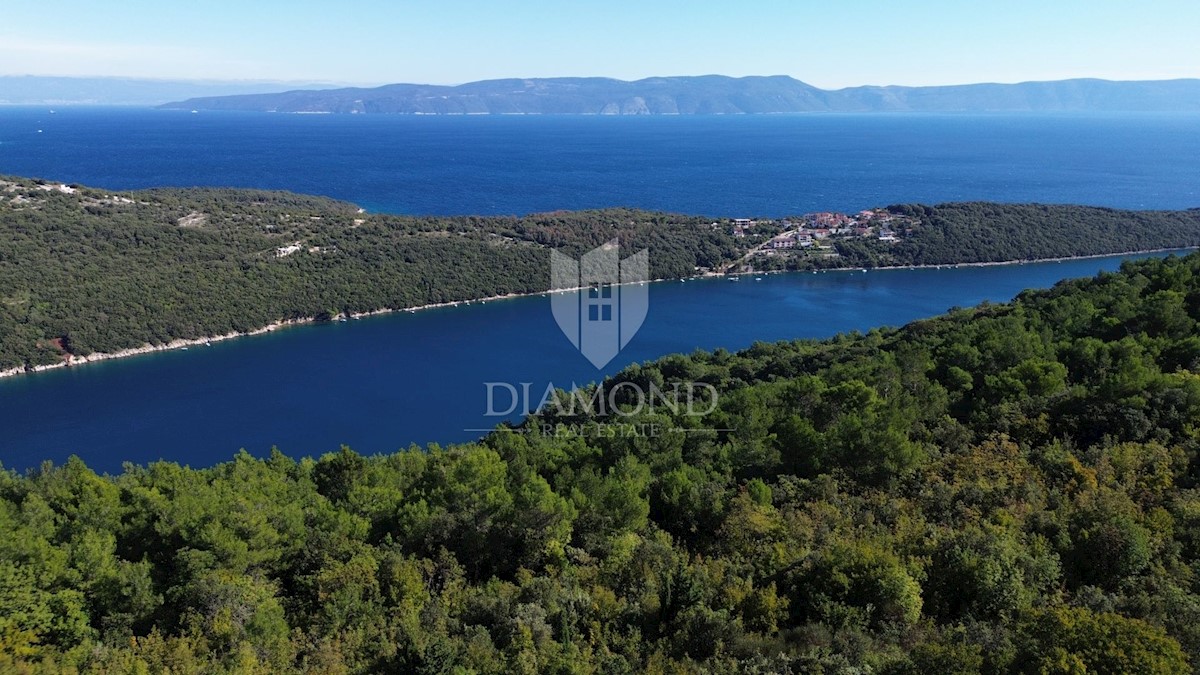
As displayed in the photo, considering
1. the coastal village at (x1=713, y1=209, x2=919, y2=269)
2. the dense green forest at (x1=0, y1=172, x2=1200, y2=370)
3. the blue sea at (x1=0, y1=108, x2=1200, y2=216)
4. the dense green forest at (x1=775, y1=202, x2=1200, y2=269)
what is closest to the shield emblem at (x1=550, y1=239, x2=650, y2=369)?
the dense green forest at (x1=0, y1=172, x2=1200, y2=370)

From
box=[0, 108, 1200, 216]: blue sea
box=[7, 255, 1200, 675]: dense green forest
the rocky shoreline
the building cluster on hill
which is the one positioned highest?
box=[0, 108, 1200, 216]: blue sea

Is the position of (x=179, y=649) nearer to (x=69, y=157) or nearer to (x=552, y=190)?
(x=552, y=190)

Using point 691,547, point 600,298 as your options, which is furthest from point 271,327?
point 691,547

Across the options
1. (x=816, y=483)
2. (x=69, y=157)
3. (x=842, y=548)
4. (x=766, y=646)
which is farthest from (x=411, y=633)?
(x=69, y=157)

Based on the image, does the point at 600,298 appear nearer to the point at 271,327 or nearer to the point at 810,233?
the point at 271,327

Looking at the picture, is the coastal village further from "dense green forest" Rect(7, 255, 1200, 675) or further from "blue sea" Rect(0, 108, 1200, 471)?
"dense green forest" Rect(7, 255, 1200, 675)
